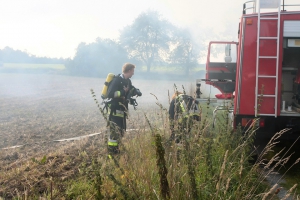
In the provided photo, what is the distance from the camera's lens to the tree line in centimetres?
3697

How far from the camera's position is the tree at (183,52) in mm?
36469

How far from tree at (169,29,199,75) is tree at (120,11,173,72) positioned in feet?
3.38

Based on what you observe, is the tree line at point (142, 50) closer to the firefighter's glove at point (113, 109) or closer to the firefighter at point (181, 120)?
the firefighter's glove at point (113, 109)

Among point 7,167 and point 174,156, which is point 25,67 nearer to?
point 7,167

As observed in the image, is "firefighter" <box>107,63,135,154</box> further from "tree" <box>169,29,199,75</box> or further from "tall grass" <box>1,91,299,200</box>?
"tree" <box>169,29,199,75</box>

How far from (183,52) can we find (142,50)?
16.4 ft

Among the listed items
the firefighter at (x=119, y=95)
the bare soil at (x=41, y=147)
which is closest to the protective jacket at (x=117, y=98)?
the firefighter at (x=119, y=95)

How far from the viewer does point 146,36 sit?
37344mm

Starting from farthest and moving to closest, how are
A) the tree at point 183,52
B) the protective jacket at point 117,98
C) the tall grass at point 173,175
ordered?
1. the tree at point 183,52
2. the protective jacket at point 117,98
3. the tall grass at point 173,175

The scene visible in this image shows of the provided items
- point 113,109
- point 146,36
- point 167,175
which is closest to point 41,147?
point 113,109

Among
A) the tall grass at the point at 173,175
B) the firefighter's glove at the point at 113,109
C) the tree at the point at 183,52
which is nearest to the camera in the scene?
the tall grass at the point at 173,175

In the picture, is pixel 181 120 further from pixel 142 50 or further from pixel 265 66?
pixel 142 50

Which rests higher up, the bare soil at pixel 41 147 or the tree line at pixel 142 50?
the tree line at pixel 142 50

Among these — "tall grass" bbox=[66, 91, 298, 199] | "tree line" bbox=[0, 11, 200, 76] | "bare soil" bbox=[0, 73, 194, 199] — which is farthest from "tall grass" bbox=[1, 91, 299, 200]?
"tree line" bbox=[0, 11, 200, 76]
